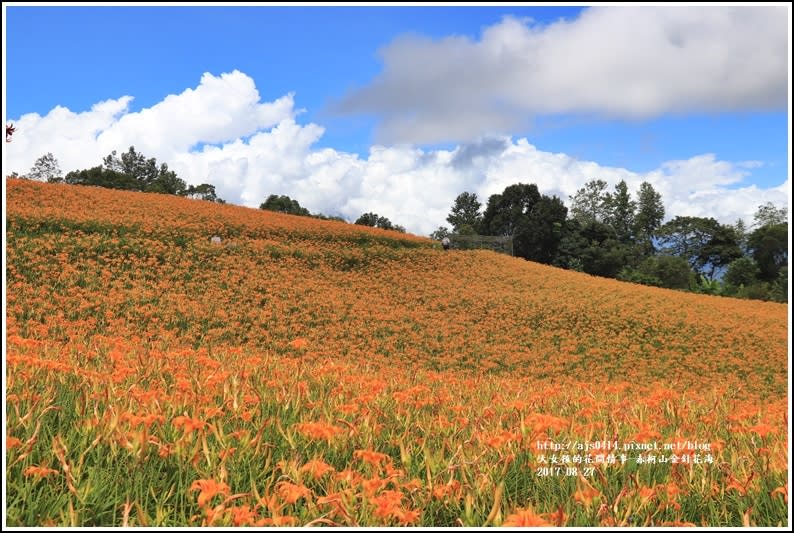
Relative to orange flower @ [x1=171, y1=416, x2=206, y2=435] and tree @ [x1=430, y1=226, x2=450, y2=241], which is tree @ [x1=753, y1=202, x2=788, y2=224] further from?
orange flower @ [x1=171, y1=416, x2=206, y2=435]

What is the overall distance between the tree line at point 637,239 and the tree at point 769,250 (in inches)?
2.2

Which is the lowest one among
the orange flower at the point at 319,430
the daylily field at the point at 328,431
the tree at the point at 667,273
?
the daylily field at the point at 328,431

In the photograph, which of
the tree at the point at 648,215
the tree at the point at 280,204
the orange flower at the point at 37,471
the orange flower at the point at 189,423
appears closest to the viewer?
the orange flower at the point at 37,471

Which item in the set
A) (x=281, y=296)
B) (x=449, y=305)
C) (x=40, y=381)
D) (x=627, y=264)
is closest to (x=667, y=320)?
(x=449, y=305)

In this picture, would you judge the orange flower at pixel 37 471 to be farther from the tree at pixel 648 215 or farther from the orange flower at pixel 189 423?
the tree at pixel 648 215

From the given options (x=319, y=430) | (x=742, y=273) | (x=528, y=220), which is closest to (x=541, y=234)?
(x=528, y=220)

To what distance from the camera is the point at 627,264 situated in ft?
138

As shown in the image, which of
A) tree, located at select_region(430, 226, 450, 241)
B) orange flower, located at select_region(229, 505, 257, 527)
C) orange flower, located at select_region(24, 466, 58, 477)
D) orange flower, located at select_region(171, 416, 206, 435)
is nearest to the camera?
orange flower, located at select_region(229, 505, 257, 527)

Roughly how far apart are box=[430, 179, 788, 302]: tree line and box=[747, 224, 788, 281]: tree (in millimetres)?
56

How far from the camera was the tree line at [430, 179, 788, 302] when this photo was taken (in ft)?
120

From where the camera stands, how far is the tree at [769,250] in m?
37.1

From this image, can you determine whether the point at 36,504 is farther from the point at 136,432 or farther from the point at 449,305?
the point at 449,305

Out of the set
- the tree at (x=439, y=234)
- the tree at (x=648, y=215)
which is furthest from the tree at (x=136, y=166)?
the tree at (x=648, y=215)

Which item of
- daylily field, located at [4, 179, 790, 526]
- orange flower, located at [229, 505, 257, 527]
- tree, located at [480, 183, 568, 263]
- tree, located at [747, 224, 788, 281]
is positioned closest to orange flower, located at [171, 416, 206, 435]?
daylily field, located at [4, 179, 790, 526]
